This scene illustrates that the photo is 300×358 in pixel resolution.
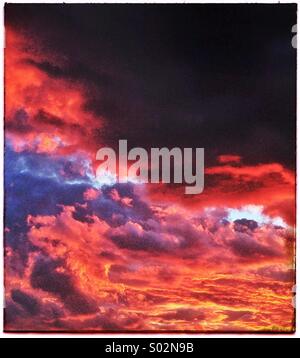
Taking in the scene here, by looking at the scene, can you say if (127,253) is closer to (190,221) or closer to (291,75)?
(190,221)

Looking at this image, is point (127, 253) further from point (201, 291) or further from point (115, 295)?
point (201, 291)

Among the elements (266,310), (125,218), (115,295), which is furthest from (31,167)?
(266,310)

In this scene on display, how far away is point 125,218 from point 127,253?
0.21 m

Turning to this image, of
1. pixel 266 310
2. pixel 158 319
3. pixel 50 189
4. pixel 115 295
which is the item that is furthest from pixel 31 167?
pixel 266 310

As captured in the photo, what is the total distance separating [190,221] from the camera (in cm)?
327

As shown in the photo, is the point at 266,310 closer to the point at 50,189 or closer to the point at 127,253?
the point at 127,253

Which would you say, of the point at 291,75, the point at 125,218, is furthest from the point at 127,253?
the point at 291,75

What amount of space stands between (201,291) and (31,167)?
4.20 ft

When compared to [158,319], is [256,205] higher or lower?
higher
